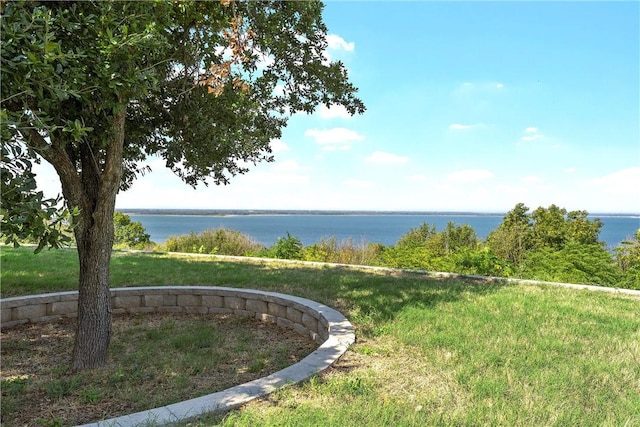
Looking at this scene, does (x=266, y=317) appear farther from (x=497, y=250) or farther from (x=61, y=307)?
(x=497, y=250)

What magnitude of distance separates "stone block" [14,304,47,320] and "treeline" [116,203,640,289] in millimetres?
6895

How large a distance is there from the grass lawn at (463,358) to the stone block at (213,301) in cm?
77

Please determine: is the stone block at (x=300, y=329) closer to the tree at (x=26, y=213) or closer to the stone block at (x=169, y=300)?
the stone block at (x=169, y=300)

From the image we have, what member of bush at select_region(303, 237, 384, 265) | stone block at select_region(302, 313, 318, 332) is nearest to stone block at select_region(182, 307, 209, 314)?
stone block at select_region(302, 313, 318, 332)

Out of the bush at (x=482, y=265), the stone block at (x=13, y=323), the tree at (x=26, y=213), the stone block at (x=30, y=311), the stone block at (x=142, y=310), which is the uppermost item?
the tree at (x=26, y=213)

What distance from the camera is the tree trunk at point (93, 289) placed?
455 centimetres

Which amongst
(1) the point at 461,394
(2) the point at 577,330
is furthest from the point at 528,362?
(2) the point at 577,330

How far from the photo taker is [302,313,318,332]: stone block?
5.42 metres

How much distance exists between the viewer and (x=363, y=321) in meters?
5.14

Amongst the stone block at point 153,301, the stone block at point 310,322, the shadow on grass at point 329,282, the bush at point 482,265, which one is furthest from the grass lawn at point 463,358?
the bush at point 482,265

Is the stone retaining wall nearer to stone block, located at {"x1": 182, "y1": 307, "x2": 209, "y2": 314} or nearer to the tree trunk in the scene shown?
stone block, located at {"x1": 182, "y1": 307, "x2": 209, "y2": 314}

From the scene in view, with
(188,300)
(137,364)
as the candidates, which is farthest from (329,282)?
(137,364)

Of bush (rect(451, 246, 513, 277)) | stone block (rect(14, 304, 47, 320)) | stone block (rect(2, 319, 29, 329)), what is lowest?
stone block (rect(2, 319, 29, 329))

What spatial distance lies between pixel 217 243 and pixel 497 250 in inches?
387
